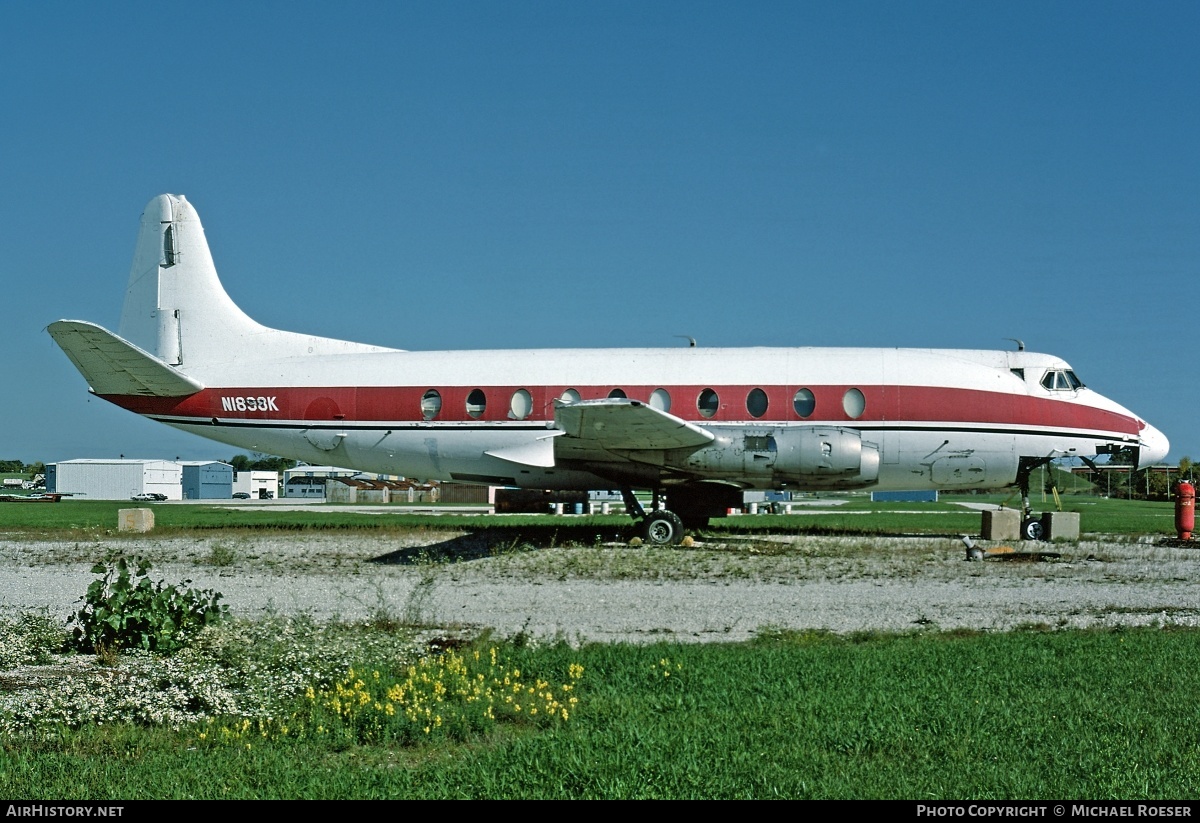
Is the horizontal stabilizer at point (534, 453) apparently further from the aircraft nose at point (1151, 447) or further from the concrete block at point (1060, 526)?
the aircraft nose at point (1151, 447)

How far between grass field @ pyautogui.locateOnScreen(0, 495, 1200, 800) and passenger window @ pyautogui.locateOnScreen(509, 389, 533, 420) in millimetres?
12168

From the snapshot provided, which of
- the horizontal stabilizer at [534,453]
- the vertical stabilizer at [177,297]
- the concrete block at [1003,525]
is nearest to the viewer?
the horizontal stabilizer at [534,453]

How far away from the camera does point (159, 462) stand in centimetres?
9288

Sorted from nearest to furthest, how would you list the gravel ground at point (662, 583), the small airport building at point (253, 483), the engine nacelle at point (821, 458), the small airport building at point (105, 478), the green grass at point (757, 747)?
1. the green grass at point (757, 747)
2. the gravel ground at point (662, 583)
3. the engine nacelle at point (821, 458)
4. the small airport building at point (105, 478)
5. the small airport building at point (253, 483)

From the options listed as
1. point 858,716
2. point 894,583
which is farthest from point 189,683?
point 894,583

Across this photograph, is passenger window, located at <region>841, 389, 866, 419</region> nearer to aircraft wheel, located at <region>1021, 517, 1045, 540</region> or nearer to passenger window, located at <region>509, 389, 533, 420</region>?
aircraft wheel, located at <region>1021, 517, 1045, 540</region>

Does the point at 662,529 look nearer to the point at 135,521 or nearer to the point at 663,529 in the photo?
the point at 663,529

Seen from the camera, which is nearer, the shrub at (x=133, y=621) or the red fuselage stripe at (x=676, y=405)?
the shrub at (x=133, y=621)

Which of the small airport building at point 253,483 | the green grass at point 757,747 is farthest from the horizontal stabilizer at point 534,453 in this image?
the small airport building at point 253,483

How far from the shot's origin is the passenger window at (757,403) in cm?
2105

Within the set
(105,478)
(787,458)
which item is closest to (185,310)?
(787,458)

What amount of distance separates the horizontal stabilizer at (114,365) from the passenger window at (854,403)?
13823 mm

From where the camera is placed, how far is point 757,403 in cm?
2108

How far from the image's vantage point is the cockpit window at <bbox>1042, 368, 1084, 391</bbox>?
71.4 ft
